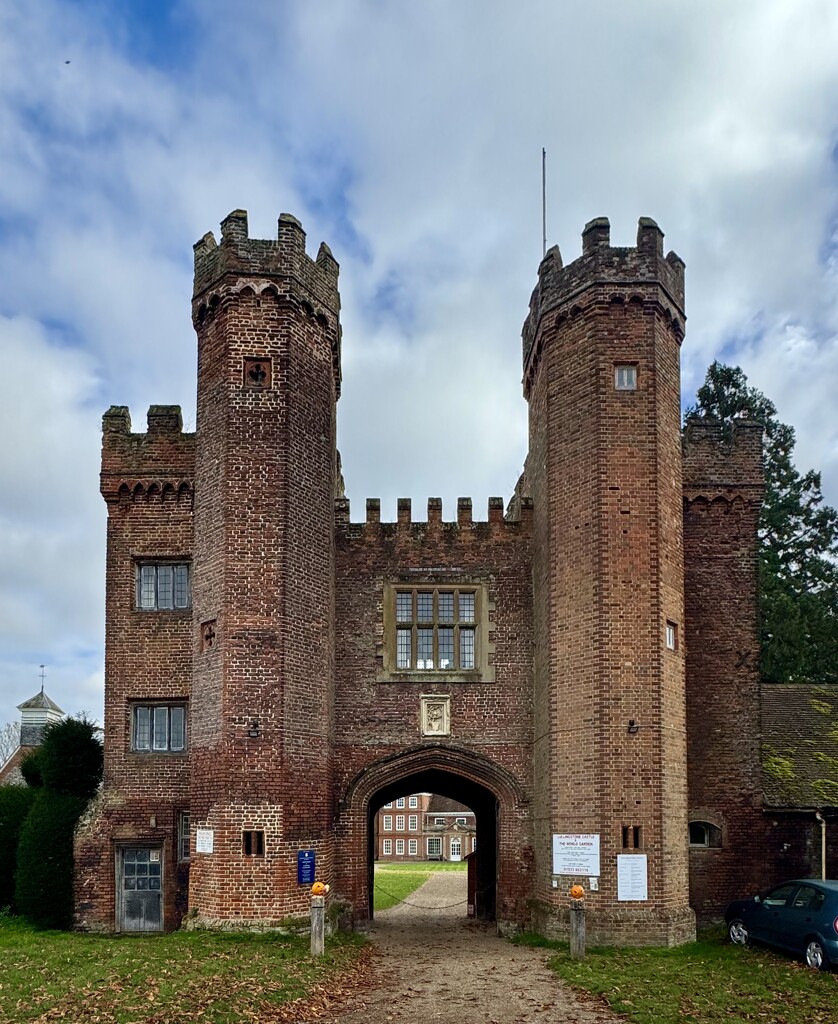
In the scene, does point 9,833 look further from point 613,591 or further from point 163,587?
point 613,591

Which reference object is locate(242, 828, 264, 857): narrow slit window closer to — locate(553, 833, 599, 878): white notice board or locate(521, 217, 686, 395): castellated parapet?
locate(553, 833, 599, 878): white notice board

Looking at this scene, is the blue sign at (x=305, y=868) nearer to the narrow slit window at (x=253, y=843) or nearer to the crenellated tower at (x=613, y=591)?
the narrow slit window at (x=253, y=843)

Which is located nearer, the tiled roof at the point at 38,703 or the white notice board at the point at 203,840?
the white notice board at the point at 203,840

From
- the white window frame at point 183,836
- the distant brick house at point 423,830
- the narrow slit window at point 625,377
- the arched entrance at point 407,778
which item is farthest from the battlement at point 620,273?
the distant brick house at point 423,830

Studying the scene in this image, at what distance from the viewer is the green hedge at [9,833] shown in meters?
21.2

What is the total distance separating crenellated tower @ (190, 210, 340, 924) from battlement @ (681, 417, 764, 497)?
771 centimetres

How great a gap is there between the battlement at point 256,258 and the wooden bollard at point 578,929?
12.3 metres

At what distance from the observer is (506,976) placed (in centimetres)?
1493

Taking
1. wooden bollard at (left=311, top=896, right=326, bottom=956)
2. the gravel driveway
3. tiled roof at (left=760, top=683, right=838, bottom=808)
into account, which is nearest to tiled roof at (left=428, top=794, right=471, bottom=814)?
tiled roof at (left=760, top=683, right=838, bottom=808)

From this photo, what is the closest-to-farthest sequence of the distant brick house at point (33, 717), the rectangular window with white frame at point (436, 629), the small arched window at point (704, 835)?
the small arched window at point (704, 835), the rectangular window with white frame at point (436, 629), the distant brick house at point (33, 717)

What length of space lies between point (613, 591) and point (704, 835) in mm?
5905

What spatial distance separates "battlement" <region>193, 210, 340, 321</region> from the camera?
19.7 meters

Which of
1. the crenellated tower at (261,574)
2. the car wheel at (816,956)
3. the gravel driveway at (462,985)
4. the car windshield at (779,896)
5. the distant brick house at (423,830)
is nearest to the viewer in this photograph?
the gravel driveway at (462,985)

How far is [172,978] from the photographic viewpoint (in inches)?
514
